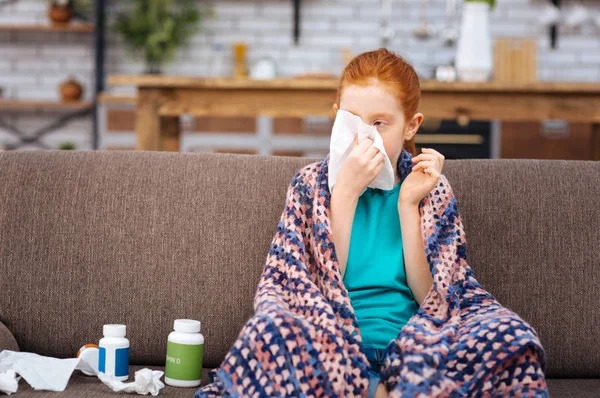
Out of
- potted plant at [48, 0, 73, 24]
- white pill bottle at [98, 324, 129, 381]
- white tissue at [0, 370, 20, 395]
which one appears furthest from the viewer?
potted plant at [48, 0, 73, 24]

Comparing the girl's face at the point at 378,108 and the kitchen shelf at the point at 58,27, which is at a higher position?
the kitchen shelf at the point at 58,27

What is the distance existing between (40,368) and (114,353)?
15 cm

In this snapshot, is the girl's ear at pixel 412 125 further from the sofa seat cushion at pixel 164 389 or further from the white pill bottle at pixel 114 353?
the white pill bottle at pixel 114 353

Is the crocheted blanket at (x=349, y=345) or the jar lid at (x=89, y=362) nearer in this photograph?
the crocheted blanket at (x=349, y=345)

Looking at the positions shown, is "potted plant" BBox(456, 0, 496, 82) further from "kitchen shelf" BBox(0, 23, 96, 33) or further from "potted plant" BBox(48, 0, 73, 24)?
"potted plant" BBox(48, 0, 73, 24)

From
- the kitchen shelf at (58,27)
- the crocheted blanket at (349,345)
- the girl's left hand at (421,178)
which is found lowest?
the crocheted blanket at (349,345)

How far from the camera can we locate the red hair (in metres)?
1.55

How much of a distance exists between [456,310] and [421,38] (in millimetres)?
4357

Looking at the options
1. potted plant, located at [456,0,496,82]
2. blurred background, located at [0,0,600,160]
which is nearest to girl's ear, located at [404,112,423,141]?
potted plant, located at [456,0,496,82]

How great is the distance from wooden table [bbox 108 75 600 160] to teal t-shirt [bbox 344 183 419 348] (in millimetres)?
1303

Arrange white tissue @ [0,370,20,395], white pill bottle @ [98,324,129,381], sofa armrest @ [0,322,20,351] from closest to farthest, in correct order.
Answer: white tissue @ [0,370,20,395] < white pill bottle @ [98,324,129,381] < sofa armrest @ [0,322,20,351]

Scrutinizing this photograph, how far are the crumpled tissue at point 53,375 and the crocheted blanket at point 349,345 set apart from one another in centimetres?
12

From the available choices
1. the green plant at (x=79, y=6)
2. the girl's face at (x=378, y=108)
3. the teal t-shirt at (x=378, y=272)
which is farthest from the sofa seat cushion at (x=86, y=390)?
the green plant at (x=79, y=6)

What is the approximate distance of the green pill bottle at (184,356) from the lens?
1.50 m
